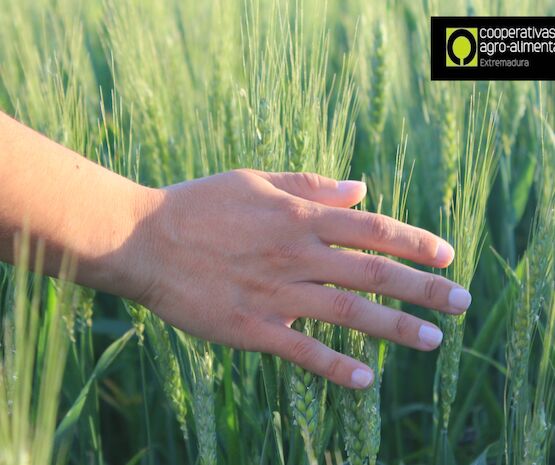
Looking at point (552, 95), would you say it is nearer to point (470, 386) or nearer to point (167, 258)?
point (470, 386)

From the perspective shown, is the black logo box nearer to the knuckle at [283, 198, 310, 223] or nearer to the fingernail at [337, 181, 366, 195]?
the fingernail at [337, 181, 366, 195]

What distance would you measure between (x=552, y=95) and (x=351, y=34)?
0.73 m

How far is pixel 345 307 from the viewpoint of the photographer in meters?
1.04

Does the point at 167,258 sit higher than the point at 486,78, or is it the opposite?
the point at 486,78

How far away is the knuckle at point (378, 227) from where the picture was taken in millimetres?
1083

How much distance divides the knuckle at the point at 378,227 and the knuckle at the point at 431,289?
9 cm

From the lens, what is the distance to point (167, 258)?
109cm

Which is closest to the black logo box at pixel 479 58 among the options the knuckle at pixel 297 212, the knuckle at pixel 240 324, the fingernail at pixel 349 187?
the fingernail at pixel 349 187

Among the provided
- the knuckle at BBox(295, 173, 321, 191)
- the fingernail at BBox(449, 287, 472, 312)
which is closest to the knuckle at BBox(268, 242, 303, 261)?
the knuckle at BBox(295, 173, 321, 191)

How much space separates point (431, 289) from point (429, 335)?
6 centimetres

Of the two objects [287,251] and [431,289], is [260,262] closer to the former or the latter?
[287,251]

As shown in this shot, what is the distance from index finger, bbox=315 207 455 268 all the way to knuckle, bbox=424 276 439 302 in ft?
0.17

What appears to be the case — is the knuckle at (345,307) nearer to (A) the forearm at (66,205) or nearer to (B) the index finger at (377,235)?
(B) the index finger at (377,235)

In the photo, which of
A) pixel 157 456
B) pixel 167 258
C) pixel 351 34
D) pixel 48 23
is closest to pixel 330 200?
pixel 167 258
